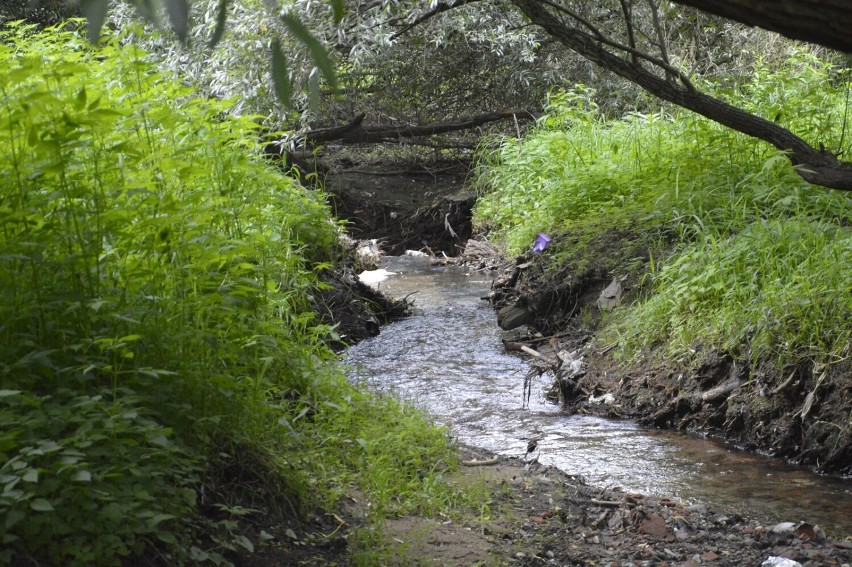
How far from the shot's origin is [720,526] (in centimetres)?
376

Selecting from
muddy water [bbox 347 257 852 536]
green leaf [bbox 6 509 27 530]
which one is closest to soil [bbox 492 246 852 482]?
muddy water [bbox 347 257 852 536]

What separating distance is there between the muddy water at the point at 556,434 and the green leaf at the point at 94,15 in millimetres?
3454

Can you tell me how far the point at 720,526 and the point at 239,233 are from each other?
2392mm

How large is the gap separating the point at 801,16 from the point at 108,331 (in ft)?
6.97

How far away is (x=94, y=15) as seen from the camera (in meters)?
→ 1.40

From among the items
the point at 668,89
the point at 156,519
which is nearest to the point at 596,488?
the point at 668,89

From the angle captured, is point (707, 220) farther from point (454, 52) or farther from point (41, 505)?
point (454, 52)

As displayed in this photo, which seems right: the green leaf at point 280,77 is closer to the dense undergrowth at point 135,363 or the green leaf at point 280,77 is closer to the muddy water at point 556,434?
the dense undergrowth at point 135,363

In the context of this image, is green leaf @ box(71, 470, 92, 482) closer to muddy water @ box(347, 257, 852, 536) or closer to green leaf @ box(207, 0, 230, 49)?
green leaf @ box(207, 0, 230, 49)

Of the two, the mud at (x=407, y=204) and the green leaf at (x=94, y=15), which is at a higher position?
the green leaf at (x=94, y=15)

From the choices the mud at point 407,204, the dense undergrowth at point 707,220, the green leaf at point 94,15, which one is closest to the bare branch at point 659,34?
the dense undergrowth at point 707,220

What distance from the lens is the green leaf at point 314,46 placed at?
1.49 metres

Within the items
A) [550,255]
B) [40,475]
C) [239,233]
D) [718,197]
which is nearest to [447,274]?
[550,255]

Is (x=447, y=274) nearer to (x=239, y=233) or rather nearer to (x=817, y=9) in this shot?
(x=239, y=233)
